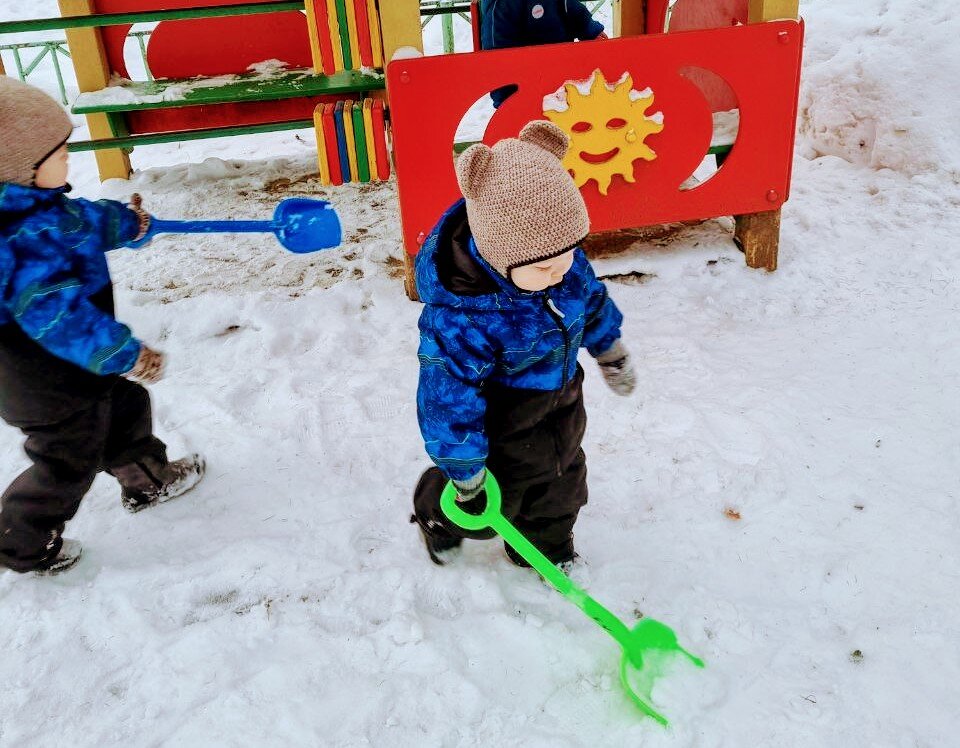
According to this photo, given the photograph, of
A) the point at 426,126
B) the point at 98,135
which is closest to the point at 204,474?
the point at 426,126

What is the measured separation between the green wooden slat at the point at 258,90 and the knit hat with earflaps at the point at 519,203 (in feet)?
8.24

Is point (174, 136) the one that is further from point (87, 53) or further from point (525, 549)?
point (525, 549)

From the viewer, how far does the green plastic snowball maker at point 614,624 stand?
5.01ft

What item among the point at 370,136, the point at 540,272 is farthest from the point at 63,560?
the point at 370,136

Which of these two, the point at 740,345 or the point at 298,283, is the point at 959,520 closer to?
the point at 740,345

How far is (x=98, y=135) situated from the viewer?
15.3ft

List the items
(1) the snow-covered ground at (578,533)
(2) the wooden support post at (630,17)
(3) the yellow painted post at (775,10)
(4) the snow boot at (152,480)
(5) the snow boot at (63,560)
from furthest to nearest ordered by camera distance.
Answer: (2) the wooden support post at (630,17) → (3) the yellow painted post at (775,10) → (4) the snow boot at (152,480) → (5) the snow boot at (63,560) → (1) the snow-covered ground at (578,533)

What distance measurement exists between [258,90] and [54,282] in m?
2.60

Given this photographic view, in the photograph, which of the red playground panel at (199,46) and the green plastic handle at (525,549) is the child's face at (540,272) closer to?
the green plastic handle at (525,549)

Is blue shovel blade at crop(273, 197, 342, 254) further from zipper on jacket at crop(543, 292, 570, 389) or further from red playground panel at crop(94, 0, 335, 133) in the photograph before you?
red playground panel at crop(94, 0, 335, 133)

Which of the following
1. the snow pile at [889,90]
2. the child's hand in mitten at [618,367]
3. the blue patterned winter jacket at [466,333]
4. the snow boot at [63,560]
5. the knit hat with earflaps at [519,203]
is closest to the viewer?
the knit hat with earflaps at [519,203]

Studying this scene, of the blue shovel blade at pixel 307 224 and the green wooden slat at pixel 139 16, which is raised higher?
the green wooden slat at pixel 139 16

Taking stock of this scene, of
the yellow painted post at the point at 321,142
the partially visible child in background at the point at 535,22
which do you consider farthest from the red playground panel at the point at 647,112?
the yellow painted post at the point at 321,142

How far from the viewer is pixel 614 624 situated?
1568mm
